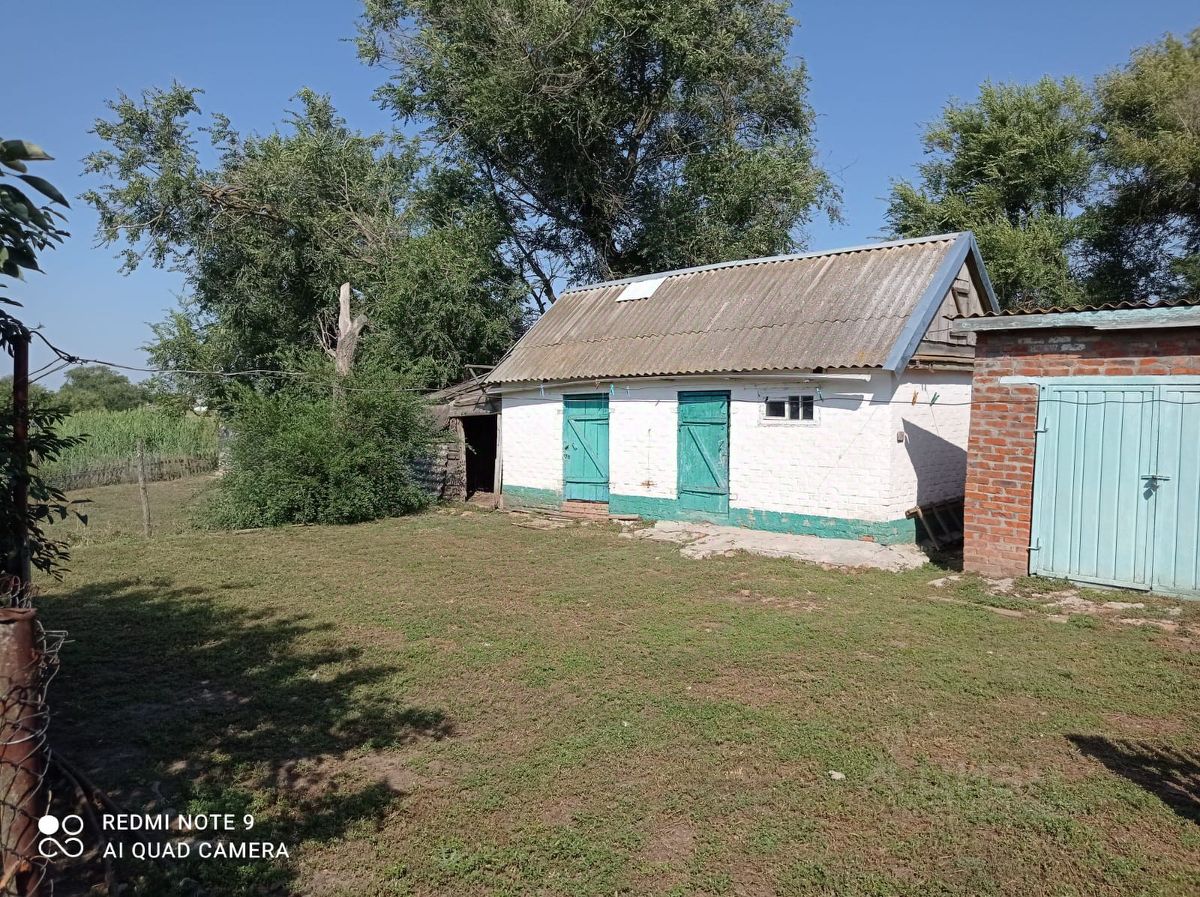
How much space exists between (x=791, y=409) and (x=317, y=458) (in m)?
8.66

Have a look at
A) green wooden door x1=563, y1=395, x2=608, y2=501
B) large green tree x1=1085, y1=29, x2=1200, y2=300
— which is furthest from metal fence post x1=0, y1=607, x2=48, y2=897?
large green tree x1=1085, y1=29, x2=1200, y2=300

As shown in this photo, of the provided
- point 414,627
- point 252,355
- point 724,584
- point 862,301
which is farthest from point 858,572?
point 252,355

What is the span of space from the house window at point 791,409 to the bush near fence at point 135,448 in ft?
72.0

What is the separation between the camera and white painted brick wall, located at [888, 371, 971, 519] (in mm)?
10922

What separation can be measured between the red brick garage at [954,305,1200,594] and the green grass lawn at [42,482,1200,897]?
574mm

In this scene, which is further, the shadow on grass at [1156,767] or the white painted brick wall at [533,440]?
the white painted brick wall at [533,440]

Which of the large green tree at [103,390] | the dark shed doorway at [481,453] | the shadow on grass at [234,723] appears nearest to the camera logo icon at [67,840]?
the shadow on grass at [234,723]

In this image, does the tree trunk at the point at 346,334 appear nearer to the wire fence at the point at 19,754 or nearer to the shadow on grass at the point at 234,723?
the shadow on grass at the point at 234,723

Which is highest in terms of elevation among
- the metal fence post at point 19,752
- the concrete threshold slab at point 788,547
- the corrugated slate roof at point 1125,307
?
the corrugated slate roof at point 1125,307

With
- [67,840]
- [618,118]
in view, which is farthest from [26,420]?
[618,118]

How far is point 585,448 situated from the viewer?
14781 millimetres

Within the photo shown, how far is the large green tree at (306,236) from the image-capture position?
1938 cm

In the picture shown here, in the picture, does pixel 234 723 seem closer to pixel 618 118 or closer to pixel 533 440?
pixel 533 440

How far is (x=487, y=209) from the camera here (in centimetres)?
2238
